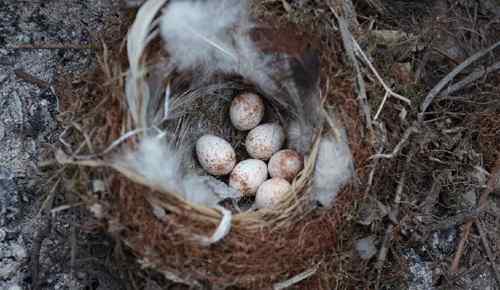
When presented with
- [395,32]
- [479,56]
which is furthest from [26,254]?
[479,56]

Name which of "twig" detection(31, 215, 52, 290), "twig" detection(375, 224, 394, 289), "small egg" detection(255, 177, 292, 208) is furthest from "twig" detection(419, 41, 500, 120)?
"twig" detection(31, 215, 52, 290)

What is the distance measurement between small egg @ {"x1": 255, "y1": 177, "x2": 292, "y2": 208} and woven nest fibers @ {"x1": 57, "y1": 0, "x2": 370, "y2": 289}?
35 mm

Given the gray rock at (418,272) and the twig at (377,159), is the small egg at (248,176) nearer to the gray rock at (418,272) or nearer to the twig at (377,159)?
the twig at (377,159)

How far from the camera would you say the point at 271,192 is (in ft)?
6.93

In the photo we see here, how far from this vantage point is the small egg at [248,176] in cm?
221

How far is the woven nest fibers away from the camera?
1.88 metres

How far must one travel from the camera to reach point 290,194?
206cm

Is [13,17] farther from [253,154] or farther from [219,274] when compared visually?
[219,274]

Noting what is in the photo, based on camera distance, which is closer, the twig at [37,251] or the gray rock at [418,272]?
the twig at [37,251]

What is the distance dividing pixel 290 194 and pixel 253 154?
27cm

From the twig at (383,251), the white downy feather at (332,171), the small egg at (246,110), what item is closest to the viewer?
the white downy feather at (332,171)

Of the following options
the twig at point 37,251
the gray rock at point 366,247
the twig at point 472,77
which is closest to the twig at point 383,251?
the gray rock at point 366,247

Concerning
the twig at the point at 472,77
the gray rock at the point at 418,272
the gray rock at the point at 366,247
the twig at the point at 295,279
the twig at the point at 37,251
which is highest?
the twig at the point at 472,77

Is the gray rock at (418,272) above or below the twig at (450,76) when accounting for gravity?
below
